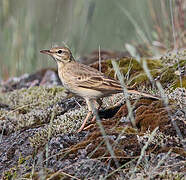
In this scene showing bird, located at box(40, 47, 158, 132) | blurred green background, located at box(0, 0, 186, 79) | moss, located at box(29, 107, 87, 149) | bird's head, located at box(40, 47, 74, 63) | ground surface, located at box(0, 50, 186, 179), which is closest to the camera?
ground surface, located at box(0, 50, 186, 179)

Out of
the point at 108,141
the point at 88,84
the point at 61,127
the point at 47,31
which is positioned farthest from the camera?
the point at 47,31

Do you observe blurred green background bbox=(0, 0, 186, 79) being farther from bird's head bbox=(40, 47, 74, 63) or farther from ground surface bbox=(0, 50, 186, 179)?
ground surface bbox=(0, 50, 186, 179)

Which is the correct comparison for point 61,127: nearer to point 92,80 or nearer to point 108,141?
point 92,80

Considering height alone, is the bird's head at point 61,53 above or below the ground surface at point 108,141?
above

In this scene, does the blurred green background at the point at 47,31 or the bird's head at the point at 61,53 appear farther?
the blurred green background at the point at 47,31

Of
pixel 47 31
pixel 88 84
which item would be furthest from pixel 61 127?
pixel 47 31

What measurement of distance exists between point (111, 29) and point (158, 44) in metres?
3.36

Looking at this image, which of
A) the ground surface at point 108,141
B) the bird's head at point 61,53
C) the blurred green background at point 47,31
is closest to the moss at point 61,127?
the ground surface at point 108,141

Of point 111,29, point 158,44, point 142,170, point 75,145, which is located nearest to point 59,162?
point 75,145

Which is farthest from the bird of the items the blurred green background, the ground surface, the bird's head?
the blurred green background

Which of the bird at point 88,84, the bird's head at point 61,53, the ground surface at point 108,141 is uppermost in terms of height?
the bird's head at point 61,53

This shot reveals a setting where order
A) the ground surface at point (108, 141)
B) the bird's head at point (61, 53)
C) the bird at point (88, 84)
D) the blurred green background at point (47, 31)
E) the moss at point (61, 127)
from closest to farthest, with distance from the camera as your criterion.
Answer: the ground surface at point (108, 141) → the moss at point (61, 127) → the bird at point (88, 84) → the bird's head at point (61, 53) → the blurred green background at point (47, 31)

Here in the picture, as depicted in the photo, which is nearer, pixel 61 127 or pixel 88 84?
pixel 61 127

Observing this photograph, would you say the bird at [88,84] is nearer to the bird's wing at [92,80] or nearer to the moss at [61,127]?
the bird's wing at [92,80]
